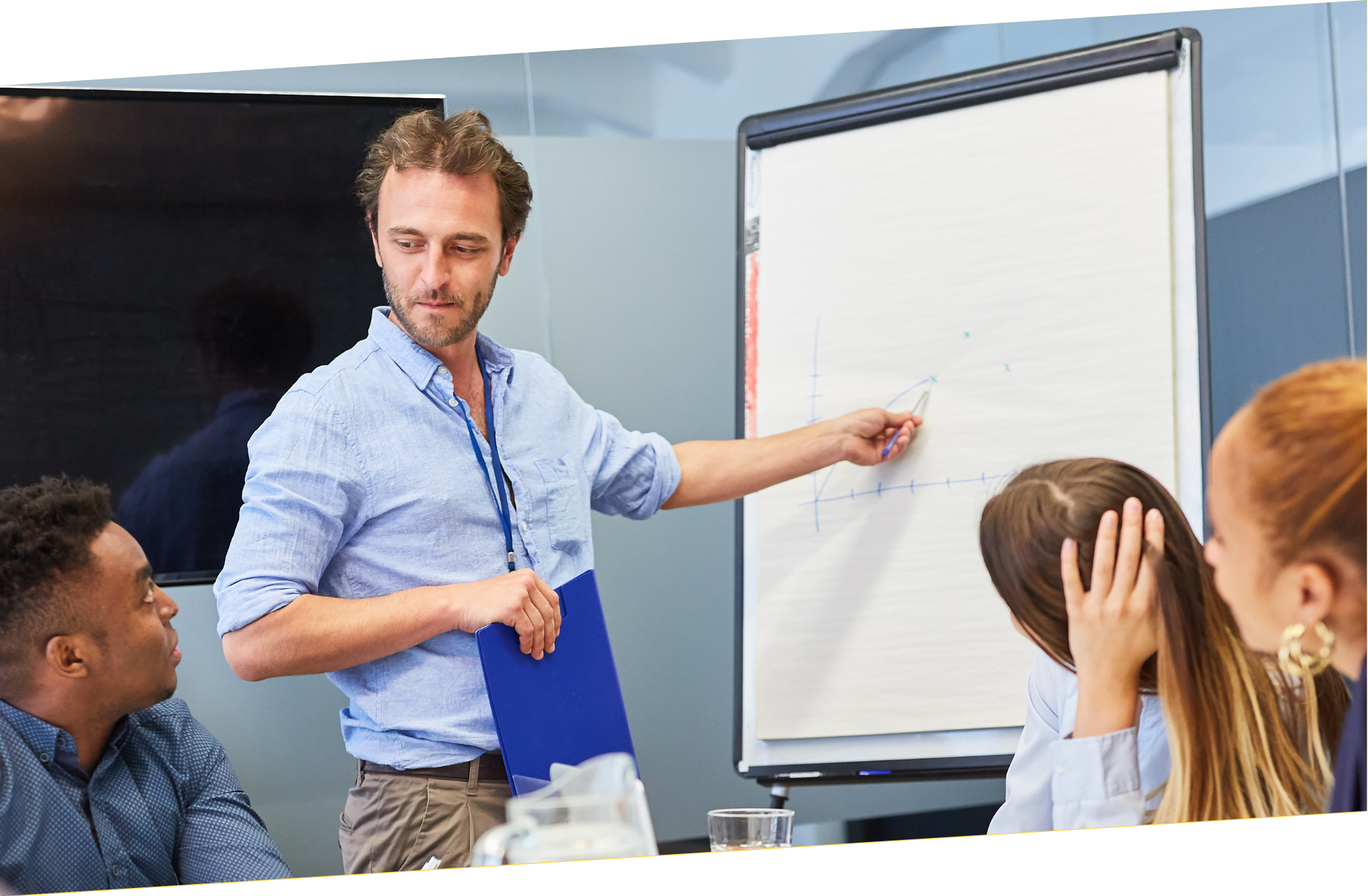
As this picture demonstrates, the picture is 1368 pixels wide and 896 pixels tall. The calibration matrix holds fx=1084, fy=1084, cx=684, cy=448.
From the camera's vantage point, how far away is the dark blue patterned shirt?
4.81 ft

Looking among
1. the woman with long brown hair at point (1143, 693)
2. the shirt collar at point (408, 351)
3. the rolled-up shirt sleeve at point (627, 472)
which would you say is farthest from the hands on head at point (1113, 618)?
the shirt collar at point (408, 351)

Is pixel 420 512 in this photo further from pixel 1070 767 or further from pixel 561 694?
pixel 1070 767

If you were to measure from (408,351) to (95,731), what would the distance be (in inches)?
27.1

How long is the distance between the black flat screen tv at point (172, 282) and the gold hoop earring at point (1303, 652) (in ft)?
4.30

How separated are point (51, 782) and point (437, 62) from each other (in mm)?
1190

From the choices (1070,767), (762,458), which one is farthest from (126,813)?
(1070,767)

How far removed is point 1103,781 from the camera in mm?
1354

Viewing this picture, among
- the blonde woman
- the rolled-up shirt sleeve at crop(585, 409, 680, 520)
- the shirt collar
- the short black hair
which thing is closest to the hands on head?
the blonde woman

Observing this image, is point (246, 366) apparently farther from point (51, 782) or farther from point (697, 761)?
point (697, 761)

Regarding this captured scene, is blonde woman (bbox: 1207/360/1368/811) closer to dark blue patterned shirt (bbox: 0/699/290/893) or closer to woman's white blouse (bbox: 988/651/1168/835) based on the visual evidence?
woman's white blouse (bbox: 988/651/1168/835)

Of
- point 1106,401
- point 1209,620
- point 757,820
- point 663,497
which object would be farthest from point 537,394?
point 1209,620

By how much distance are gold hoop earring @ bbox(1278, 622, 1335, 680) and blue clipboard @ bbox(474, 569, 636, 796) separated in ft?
2.82

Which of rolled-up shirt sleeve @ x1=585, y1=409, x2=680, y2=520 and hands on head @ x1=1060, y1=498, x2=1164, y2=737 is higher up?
rolled-up shirt sleeve @ x1=585, y1=409, x2=680, y2=520

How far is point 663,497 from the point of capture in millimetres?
1688
